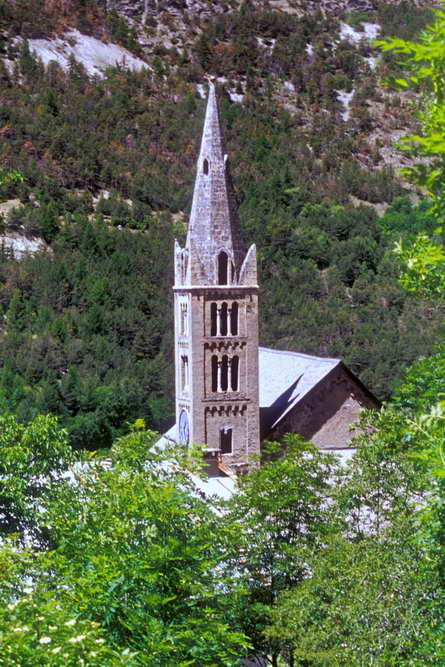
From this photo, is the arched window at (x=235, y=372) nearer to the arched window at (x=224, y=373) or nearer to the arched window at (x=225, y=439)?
the arched window at (x=224, y=373)

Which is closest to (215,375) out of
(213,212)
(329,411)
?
(329,411)

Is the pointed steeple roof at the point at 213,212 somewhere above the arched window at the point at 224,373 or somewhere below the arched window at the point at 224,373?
above

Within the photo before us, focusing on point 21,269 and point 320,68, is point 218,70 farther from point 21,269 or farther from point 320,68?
point 21,269

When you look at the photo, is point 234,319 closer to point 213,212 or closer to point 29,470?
point 213,212

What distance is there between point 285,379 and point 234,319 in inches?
147

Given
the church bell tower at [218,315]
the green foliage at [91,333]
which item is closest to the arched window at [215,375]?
the church bell tower at [218,315]

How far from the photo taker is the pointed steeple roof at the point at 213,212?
3697cm

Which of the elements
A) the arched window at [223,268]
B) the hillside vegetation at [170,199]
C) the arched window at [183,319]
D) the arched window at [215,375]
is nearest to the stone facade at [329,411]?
the arched window at [215,375]

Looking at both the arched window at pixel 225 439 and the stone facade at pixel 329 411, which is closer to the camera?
the stone facade at pixel 329 411

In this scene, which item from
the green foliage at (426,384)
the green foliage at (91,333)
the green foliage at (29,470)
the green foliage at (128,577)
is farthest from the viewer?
the green foliage at (91,333)

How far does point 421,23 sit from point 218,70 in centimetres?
2257

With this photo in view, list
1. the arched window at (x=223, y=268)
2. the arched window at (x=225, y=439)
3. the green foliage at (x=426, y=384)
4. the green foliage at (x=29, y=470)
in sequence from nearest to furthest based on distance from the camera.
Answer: the green foliage at (x=426, y=384)
the green foliage at (x=29, y=470)
the arched window at (x=223, y=268)
the arched window at (x=225, y=439)

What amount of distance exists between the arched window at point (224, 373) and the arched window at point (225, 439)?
147 cm

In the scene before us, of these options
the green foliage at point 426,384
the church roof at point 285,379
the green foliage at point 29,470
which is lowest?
the green foliage at point 29,470
